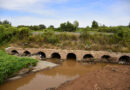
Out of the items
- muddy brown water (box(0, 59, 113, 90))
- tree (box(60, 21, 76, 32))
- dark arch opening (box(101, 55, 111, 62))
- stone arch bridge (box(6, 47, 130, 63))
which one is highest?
tree (box(60, 21, 76, 32))

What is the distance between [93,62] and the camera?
13172mm

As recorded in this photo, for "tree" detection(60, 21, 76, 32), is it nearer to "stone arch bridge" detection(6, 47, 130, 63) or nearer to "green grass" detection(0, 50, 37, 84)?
"stone arch bridge" detection(6, 47, 130, 63)

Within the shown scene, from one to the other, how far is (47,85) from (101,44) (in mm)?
10304

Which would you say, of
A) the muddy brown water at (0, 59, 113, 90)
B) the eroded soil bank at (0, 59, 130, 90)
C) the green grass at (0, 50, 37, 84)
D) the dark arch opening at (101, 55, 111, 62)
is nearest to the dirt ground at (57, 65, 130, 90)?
the eroded soil bank at (0, 59, 130, 90)

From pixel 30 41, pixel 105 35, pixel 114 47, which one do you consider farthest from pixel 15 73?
pixel 105 35

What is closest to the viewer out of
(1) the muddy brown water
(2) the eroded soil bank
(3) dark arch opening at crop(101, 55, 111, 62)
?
(2) the eroded soil bank

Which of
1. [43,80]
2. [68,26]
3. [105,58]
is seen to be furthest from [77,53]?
[68,26]

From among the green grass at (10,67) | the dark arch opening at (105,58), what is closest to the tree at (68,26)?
the dark arch opening at (105,58)

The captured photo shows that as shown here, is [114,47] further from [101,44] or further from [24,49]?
→ [24,49]

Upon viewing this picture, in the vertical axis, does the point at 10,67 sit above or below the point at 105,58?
above

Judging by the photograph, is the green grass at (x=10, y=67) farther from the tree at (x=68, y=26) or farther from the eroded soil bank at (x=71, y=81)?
the tree at (x=68, y=26)

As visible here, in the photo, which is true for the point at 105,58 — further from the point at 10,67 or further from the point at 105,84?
the point at 10,67

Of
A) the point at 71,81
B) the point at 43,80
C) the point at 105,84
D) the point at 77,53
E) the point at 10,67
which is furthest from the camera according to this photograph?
the point at 77,53

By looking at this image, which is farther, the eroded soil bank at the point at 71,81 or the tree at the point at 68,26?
the tree at the point at 68,26
